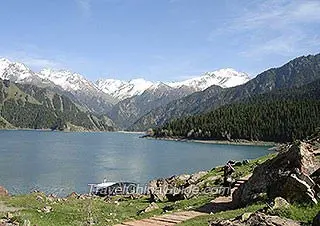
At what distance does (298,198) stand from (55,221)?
802 inches

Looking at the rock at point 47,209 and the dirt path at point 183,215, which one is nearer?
the dirt path at point 183,215

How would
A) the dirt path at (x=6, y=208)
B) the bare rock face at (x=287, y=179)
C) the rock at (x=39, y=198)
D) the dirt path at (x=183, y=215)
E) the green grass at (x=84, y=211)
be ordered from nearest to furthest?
the bare rock face at (x=287, y=179)
the dirt path at (x=183, y=215)
the green grass at (x=84, y=211)
the dirt path at (x=6, y=208)
the rock at (x=39, y=198)

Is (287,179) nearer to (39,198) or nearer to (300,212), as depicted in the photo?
(300,212)

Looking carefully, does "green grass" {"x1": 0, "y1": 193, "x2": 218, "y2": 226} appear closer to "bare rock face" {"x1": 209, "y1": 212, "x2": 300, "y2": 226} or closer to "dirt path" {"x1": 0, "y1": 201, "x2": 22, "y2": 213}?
"dirt path" {"x1": 0, "y1": 201, "x2": 22, "y2": 213}

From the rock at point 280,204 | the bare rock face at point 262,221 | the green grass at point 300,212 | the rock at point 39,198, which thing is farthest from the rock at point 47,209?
the green grass at point 300,212

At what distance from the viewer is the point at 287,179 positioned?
19.3m

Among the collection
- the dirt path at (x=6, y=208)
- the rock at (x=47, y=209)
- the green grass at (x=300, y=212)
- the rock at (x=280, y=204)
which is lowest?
the dirt path at (x=6, y=208)

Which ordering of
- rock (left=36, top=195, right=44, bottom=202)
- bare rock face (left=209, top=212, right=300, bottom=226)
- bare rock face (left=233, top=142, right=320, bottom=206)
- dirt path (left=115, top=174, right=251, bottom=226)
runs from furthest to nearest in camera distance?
rock (left=36, top=195, right=44, bottom=202) → dirt path (left=115, top=174, right=251, bottom=226) → bare rock face (left=233, top=142, right=320, bottom=206) → bare rock face (left=209, top=212, right=300, bottom=226)

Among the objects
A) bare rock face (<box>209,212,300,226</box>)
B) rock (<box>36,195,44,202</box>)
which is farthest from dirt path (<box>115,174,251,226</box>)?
rock (<box>36,195,44,202</box>)

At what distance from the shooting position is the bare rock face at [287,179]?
1831 centimetres

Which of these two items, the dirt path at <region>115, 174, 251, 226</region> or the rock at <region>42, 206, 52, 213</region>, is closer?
the dirt path at <region>115, 174, 251, 226</region>

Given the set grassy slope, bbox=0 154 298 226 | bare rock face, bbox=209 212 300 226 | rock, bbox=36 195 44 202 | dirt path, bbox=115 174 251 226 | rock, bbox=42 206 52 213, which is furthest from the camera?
rock, bbox=36 195 44 202

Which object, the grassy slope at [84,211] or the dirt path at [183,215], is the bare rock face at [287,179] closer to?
the dirt path at [183,215]

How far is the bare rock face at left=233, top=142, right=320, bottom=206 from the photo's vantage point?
18312 millimetres
